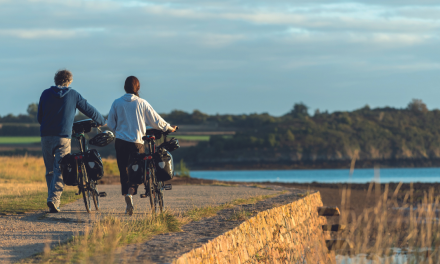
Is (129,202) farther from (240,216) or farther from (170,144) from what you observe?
(240,216)

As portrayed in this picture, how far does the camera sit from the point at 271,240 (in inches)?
338

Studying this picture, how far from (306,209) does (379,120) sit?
293 feet

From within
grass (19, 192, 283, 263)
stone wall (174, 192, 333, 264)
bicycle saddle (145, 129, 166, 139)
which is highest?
bicycle saddle (145, 129, 166, 139)

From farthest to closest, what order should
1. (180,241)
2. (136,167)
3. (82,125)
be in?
1. (82,125)
2. (136,167)
3. (180,241)

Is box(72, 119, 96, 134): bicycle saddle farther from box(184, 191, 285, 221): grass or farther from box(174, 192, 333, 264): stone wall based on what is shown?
box(174, 192, 333, 264): stone wall

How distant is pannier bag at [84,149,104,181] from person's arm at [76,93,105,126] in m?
0.48

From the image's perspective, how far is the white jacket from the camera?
774 centimetres

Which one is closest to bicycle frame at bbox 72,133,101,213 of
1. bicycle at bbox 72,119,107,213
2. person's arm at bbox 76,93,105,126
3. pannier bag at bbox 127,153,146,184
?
bicycle at bbox 72,119,107,213

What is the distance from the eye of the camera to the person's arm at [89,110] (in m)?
8.16

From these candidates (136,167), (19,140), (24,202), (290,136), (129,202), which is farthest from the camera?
(290,136)

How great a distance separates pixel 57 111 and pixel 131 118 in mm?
1166

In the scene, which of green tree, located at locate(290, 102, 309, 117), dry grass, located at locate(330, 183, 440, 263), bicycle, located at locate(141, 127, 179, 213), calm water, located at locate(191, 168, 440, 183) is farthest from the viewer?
green tree, located at locate(290, 102, 309, 117)

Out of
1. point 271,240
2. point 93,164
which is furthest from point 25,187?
point 271,240

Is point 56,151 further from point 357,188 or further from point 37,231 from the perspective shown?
point 357,188
